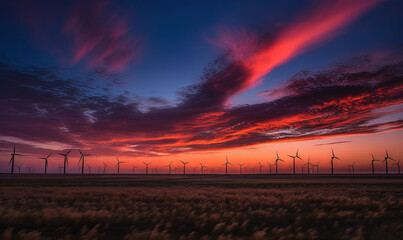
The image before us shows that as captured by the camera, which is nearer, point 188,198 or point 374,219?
point 374,219

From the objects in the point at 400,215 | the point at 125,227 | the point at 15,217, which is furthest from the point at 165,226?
the point at 400,215

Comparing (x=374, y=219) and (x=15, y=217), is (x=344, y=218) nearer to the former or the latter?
(x=374, y=219)

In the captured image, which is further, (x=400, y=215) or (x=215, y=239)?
(x=400, y=215)

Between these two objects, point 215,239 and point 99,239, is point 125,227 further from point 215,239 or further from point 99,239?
point 215,239

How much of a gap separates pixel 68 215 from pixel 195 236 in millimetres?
6144

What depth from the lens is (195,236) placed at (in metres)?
9.79

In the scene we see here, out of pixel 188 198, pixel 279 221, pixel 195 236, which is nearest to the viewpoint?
pixel 195 236

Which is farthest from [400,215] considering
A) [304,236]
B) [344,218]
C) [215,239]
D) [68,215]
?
[68,215]

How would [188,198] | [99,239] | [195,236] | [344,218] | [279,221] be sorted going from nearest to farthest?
[99,239]
[195,236]
[279,221]
[344,218]
[188,198]

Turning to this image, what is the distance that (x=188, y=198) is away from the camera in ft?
75.0

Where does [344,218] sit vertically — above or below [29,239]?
below

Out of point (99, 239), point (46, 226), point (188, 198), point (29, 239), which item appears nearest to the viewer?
point (29, 239)

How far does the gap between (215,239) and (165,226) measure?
2.85m

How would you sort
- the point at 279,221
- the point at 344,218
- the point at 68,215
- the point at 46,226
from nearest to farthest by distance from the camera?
the point at 46,226 < the point at 68,215 < the point at 279,221 < the point at 344,218
